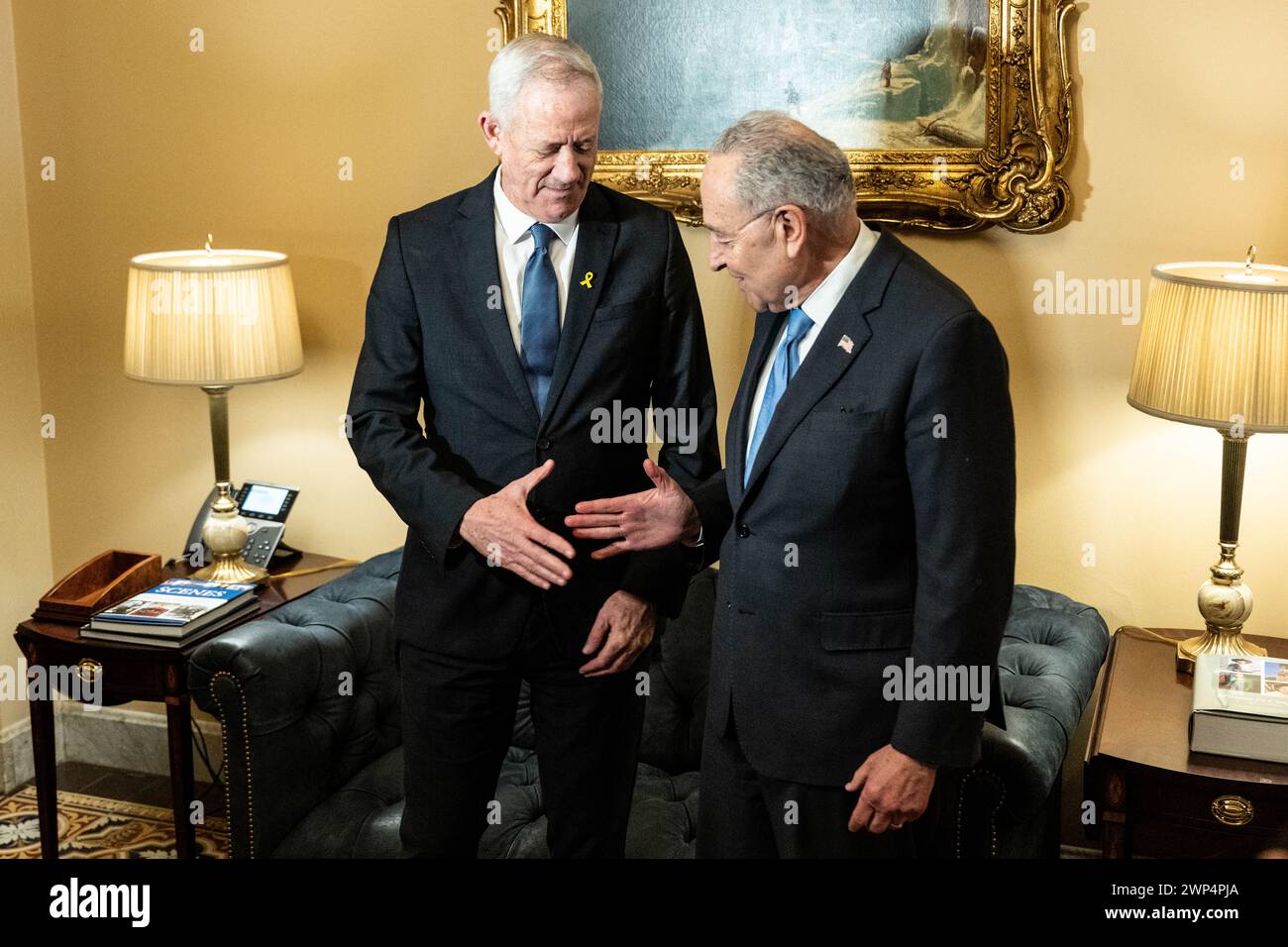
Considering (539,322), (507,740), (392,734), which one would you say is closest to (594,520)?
(539,322)

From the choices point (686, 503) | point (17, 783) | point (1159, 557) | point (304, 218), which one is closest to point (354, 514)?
point (304, 218)

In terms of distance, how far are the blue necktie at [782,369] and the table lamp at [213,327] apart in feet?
5.85

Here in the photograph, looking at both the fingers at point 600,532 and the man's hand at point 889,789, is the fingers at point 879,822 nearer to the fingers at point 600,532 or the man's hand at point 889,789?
the man's hand at point 889,789

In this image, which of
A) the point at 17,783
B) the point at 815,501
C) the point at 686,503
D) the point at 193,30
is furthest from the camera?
the point at 17,783

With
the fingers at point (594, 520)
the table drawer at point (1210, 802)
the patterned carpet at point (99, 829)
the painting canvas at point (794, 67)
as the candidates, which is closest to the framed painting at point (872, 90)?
the painting canvas at point (794, 67)

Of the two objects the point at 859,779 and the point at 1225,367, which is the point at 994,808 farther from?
the point at 1225,367

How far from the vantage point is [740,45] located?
315cm

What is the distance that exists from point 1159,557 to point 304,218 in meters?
2.35

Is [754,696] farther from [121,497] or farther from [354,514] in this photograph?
[121,497]

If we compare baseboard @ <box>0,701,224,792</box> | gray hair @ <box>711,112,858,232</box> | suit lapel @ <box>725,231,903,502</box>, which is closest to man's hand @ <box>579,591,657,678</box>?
suit lapel @ <box>725,231,903,502</box>

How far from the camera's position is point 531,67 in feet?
6.85

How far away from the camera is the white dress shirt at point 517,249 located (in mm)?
2215

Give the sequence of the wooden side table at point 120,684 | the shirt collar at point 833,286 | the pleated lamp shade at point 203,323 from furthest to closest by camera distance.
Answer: the pleated lamp shade at point 203,323 → the wooden side table at point 120,684 → the shirt collar at point 833,286

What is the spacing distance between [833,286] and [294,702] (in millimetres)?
1712
